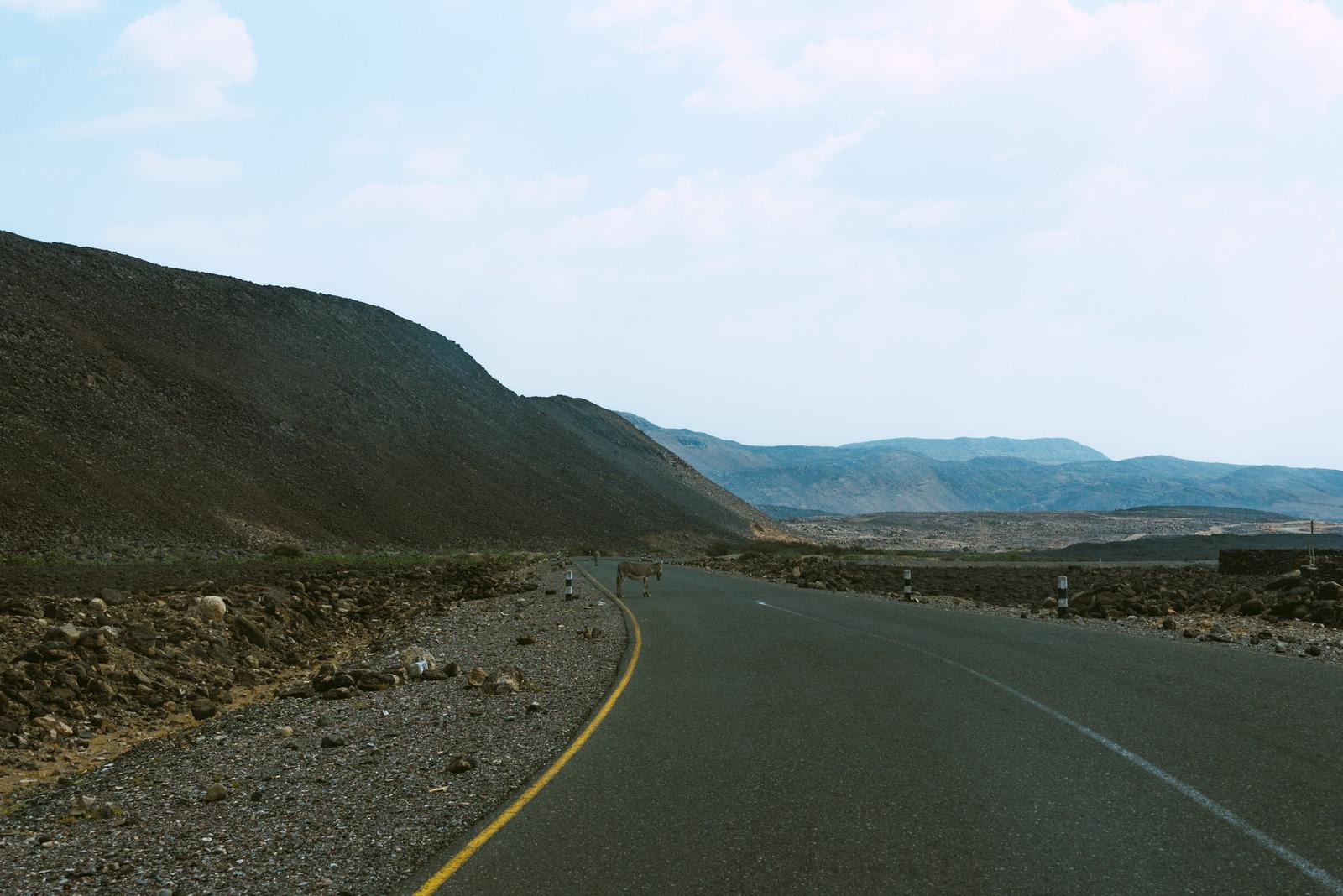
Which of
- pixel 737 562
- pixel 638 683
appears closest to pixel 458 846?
pixel 638 683

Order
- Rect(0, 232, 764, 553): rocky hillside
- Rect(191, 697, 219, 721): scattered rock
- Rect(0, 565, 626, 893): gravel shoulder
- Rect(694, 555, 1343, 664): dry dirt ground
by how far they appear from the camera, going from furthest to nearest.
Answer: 1. Rect(0, 232, 764, 553): rocky hillside
2. Rect(694, 555, 1343, 664): dry dirt ground
3. Rect(191, 697, 219, 721): scattered rock
4. Rect(0, 565, 626, 893): gravel shoulder

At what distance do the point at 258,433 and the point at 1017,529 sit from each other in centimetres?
12799

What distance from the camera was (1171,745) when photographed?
30.2 ft

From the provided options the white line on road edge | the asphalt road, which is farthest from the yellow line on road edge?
the white line on road edge

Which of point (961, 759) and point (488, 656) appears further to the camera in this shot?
point (488, 656)

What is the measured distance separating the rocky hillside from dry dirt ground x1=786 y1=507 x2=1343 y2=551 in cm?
3776

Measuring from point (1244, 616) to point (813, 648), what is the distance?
14.5 metres

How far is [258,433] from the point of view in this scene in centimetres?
8025

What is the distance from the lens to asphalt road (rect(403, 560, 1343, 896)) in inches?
235

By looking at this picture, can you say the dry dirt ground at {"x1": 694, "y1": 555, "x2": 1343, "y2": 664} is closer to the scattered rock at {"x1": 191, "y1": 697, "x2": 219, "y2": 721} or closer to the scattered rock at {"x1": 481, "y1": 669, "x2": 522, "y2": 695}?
the scattered rock at {"x1": 481, "y1": 669, "x2": 522, "y2": 695}

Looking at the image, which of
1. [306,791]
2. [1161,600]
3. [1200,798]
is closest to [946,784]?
[1200,798]

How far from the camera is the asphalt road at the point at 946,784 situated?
5.96 metres

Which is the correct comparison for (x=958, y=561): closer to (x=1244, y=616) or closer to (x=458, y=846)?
(x=1244, y=616)

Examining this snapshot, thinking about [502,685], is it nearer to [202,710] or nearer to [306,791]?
[202,710]
